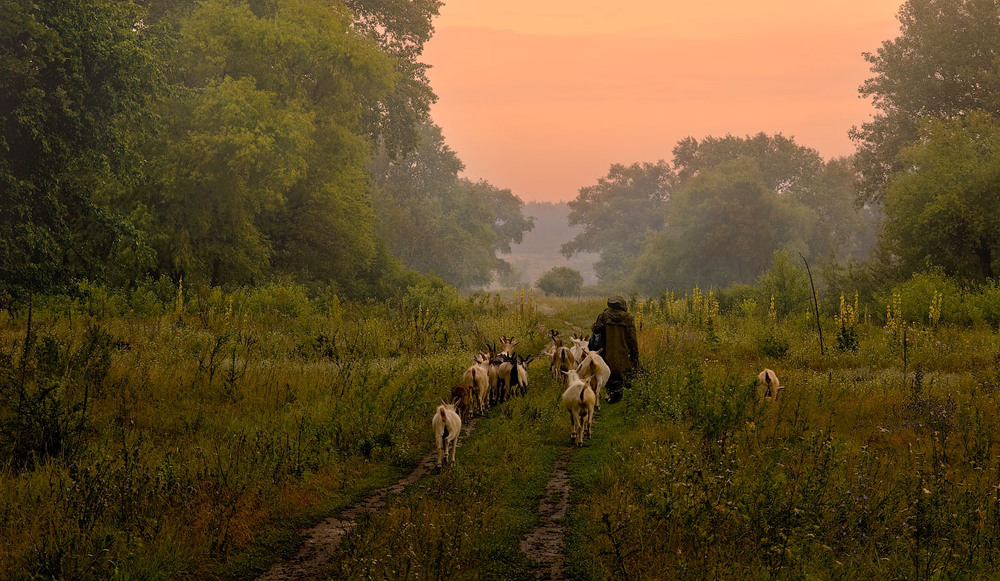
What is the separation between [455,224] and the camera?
220 feet

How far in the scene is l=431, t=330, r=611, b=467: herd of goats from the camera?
928 cm

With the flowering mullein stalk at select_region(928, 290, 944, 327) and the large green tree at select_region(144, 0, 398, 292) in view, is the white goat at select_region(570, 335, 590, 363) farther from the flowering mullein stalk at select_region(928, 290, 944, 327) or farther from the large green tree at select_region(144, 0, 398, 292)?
the large green tree at select_region(144, 0, 398, 292)

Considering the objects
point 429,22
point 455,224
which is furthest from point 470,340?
point 455,224

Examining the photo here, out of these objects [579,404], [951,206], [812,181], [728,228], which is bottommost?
[579,404]

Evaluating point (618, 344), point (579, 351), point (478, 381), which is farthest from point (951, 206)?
point (478, 381)

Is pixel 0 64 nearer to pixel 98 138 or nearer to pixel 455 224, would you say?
pixel 98 138

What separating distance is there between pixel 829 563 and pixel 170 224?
25.1m

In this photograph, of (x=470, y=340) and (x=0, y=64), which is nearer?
(x=0, y=64)

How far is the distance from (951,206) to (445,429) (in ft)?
79.8

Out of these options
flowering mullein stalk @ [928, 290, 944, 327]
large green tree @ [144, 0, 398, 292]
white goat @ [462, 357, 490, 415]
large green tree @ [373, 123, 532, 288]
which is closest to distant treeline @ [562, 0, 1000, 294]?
flowering mullein stalk @ [928, 290, 944, 327]

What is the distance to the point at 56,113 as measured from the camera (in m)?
18.6

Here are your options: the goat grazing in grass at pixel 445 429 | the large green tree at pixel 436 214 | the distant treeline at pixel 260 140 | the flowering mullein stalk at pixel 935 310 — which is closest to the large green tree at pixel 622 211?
the large green tree at pixel 436 214

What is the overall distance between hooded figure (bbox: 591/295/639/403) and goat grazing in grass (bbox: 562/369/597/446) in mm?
3468

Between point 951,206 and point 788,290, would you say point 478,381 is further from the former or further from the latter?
point 951,206
